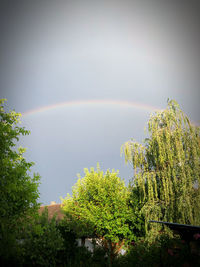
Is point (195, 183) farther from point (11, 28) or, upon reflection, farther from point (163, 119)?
point (11, 28)

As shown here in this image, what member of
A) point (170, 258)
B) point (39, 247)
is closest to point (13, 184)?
point (39, 247)

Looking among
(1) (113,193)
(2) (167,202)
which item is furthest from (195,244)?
(1) (113,193)

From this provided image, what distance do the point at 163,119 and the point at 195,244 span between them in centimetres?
819

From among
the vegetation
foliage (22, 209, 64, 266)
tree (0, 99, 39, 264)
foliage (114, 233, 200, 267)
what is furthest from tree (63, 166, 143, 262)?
tree (0, 99, 39, 264)

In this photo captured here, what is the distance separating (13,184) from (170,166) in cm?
872

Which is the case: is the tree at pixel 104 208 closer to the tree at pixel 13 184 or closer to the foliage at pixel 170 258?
the foliage at pixel 170 258

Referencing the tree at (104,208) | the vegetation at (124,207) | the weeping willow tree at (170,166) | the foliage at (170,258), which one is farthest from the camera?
the tree at (104,208)

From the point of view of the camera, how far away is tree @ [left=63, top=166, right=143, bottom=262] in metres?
14.5

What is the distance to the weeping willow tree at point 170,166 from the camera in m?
10.5

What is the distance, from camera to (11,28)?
133 m

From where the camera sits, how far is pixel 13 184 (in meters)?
8.45

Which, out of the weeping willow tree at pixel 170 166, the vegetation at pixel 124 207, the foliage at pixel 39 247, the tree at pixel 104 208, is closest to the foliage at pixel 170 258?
the vegetation at pixel 124 207

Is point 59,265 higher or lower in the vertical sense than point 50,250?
lower

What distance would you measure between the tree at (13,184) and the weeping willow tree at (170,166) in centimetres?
662
